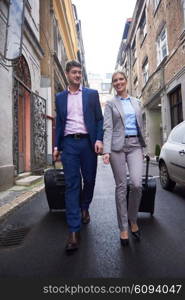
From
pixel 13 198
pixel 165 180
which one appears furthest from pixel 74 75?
pixel 165 180

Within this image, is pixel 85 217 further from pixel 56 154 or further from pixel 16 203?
pixel 16 203

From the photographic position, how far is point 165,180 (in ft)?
21.6

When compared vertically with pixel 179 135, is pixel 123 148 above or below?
below

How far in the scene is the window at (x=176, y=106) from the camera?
14602 millimetres

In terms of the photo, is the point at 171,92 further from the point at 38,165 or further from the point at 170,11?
the point at 38,165

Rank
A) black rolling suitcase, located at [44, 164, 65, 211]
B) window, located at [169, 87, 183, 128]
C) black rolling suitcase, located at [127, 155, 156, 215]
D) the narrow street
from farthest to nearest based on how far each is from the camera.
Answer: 1. window, located at [169, 87, 183, 128]
2. black rolling suitcase, located at [44, 164, 65, 211]
3. black rolling suitcase, located at [127, 155, 156, 215]
4. the narrow street

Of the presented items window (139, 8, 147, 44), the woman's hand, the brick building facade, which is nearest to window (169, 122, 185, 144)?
the woman's hand

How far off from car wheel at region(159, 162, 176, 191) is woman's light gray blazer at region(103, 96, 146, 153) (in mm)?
3490

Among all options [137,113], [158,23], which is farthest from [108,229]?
[158,23]

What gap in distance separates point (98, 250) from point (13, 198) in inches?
127

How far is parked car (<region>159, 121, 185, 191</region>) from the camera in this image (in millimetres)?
5559

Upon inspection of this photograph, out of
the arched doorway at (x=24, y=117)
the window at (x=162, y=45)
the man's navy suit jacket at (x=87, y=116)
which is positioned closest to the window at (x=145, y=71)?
the window at (x=162, y=45)

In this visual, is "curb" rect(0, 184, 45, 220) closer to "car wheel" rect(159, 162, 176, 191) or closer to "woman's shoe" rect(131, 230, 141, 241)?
"woman's shoe" rect(131, 230, 141, 241)

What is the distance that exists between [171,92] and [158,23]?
4842 mm
